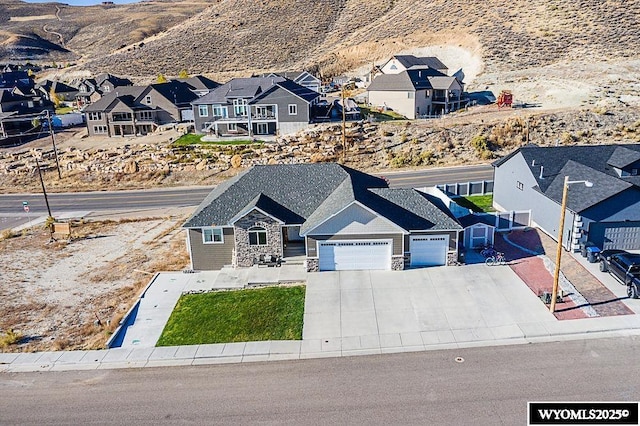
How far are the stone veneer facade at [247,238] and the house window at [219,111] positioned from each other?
4135 centimetres

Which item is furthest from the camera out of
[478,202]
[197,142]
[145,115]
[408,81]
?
[145,115]

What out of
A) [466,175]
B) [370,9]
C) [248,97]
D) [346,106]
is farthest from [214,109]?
[370,9]

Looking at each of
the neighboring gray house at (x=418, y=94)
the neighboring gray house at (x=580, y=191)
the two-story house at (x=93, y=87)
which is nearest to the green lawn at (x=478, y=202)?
the neighboring gray house at (x=580, y=191)

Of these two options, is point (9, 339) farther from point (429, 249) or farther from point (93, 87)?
point (93, 87)

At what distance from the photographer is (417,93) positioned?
7225 centimetres

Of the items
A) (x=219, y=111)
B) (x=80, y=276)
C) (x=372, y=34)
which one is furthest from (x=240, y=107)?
(x=372, y=34)

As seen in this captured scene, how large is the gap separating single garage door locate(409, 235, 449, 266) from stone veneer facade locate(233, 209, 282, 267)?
8280 mm

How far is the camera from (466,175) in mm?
52750

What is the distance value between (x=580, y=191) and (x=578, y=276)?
20.1 ft

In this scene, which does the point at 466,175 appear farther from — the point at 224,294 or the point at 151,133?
the point at 151,133

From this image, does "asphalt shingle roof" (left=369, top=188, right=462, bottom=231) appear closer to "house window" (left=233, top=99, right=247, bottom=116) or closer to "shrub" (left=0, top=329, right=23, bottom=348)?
"shrub" (left=0, top=329, right=23, bottom=348)

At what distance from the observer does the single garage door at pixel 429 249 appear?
98.3 ft

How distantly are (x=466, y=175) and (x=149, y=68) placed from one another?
93310mm

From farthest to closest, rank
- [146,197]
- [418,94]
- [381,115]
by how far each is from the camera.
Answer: [381,115] → [418,94] → [146,197]
